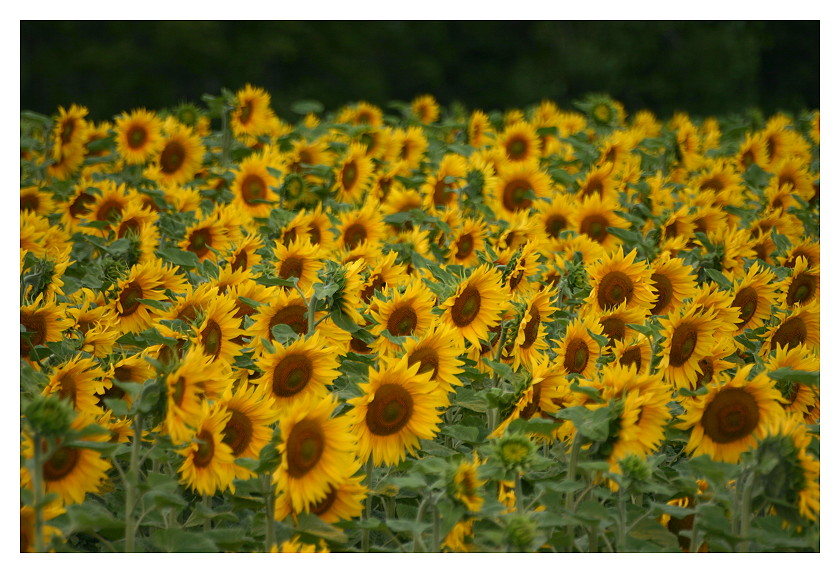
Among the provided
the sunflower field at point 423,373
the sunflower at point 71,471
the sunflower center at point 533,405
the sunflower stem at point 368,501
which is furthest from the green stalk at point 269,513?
the sunflower center at point 533,405

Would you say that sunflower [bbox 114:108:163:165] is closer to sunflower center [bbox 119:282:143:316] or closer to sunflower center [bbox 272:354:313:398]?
sunflower center [bbox 119:282:143:316]

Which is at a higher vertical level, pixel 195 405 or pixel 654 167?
pixel 654 167

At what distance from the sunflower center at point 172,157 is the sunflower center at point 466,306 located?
7.93 feet

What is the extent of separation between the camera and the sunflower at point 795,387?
2.22 m

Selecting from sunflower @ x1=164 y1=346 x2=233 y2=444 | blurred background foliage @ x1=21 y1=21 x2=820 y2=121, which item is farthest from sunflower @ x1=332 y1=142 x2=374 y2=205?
blurred background foliage @ x1=21 y1=21 x2=820 y2=121

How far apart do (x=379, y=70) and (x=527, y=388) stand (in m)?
15.5

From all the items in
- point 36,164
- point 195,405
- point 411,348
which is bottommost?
point 195,405

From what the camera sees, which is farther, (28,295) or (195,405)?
(28,295)

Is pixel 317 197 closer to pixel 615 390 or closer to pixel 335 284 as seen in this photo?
pixel 335 284

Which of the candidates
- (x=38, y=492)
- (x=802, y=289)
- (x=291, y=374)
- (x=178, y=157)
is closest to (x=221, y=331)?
(x=291, y=374)

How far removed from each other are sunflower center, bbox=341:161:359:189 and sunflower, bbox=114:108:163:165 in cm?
92

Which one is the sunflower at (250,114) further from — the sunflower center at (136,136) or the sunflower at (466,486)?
the sunflower at (466,486)

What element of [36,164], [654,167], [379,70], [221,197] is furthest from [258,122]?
[379,70]

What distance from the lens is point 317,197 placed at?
4.45 metres
